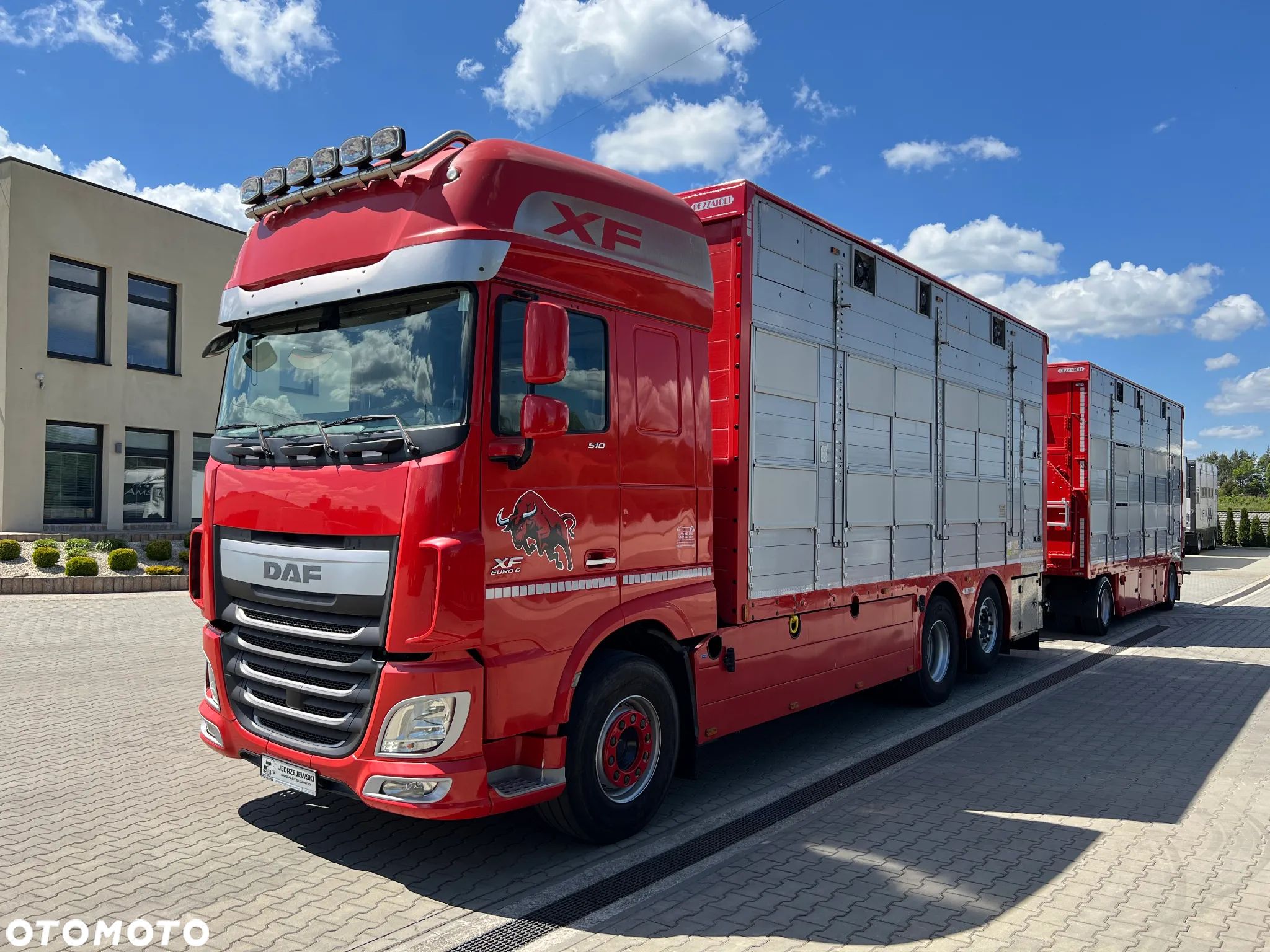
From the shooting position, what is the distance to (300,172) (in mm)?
5020

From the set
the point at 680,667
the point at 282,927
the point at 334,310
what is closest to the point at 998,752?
the point at 680,667

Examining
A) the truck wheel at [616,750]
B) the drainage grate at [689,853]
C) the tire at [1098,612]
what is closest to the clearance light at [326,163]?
the truck wheel at [616,750]

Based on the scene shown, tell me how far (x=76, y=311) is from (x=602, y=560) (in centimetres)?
2043

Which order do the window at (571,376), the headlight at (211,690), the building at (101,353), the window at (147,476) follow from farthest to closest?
the window at (147,476) < the building at (101,353) < the headlight at (211,690) < the window at (571,376)

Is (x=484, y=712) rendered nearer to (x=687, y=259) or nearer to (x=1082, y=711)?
(x=687, y=259)

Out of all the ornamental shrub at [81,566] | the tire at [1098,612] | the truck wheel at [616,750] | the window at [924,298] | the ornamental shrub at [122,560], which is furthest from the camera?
the ornamental shrub at [122,560]

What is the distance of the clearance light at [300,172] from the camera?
16.4 ft

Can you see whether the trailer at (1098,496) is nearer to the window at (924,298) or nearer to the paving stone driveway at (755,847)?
the window at (924,298)

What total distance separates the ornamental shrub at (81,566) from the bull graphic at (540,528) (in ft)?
51.1

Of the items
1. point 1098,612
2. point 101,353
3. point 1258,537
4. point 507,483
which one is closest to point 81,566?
point 101,353

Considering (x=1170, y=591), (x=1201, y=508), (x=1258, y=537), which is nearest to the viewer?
(x=1170, y=591)

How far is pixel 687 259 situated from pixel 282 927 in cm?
405

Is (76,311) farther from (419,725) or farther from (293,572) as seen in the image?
(419,725)

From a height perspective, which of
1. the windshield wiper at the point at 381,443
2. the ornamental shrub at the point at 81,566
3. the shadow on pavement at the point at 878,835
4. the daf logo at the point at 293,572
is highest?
the windshield wiper at the point at 381,443
